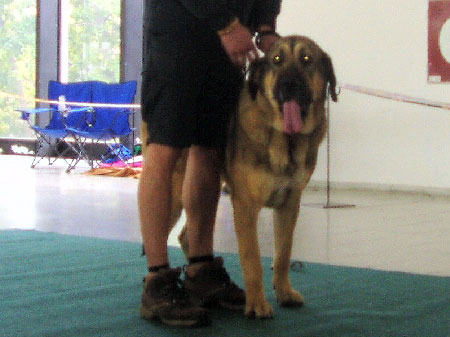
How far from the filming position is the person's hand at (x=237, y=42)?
1.93 metres

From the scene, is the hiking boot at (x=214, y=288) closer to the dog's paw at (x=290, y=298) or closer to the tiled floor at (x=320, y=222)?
the dog's paw at (x=290, y=298)

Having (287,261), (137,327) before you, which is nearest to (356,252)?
(287,261)

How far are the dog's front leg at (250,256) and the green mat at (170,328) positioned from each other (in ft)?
0.16

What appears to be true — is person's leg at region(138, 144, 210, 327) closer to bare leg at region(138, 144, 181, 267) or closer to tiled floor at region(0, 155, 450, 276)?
bare leg at region(138, 144, 181, 267)

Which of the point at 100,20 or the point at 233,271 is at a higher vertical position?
the point at 100,20

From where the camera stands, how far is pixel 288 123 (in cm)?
194

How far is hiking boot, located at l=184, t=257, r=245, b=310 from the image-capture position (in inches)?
83.3

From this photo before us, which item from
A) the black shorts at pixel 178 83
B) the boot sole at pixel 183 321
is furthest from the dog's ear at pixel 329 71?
the boot sole at pixel 183 321

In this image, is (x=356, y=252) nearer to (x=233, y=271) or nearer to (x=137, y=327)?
(x=233, y=271)

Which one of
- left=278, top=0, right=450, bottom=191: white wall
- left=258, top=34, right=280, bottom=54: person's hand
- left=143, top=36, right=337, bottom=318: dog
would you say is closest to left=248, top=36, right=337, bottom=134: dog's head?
left=143, top=36, right=337, bottom=318: dog

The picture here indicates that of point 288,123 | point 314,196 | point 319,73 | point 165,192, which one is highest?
point 319,73

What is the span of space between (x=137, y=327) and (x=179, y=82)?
2.24ft

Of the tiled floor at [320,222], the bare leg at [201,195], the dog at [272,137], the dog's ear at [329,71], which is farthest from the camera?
the tiled floor at [320,222]

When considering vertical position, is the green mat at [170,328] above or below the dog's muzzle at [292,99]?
below
